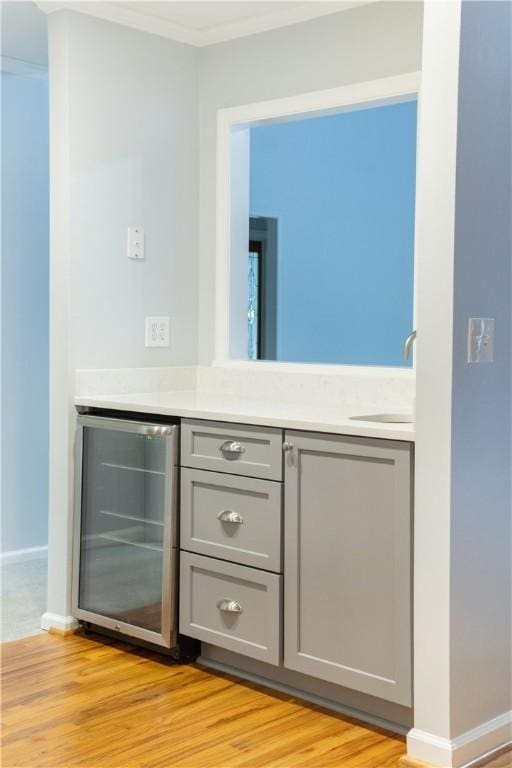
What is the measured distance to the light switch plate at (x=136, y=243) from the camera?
12.5 feet

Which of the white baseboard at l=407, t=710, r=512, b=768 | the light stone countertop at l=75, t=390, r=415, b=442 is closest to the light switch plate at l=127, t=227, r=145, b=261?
the light stone countertop at l=75, t=390, r=415, b=442

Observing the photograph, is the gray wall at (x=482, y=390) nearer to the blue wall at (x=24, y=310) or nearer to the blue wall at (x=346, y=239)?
the blue wall at (x=24, y=310)

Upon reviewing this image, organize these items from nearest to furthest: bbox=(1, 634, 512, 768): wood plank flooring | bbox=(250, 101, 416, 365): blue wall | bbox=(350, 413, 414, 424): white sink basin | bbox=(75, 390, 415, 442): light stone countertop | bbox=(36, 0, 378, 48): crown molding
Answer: bbox=(1, 634, 512, 768): wood plank flooring < bbox=(75, 390, 415, 442): light stone countertop < bbox=(350, 413, 414, 424): white sink basin < bbox=(36, 0, 378, 48): crown molding < bbox=(250, 101, 416, 365): blue wall

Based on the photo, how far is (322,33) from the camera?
11.8 ft

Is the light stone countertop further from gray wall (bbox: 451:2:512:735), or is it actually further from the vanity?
gray wall (bbox: 451:2:512:735)

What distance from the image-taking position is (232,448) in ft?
10.4

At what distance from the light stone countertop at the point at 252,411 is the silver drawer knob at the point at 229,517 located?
0.30m

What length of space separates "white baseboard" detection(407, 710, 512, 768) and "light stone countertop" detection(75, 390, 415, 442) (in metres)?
0.78

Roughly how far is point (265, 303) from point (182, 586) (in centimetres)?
292

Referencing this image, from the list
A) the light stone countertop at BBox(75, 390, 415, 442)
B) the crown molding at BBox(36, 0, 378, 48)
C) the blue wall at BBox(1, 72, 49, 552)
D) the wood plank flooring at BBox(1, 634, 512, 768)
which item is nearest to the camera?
the wood plank flooring at BBox(1, 634, 512, 768)

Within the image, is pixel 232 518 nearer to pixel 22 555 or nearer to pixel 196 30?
pixel 22 555

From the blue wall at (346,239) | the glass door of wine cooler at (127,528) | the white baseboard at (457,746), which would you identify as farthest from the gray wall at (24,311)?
the white baseboard at (457,746)

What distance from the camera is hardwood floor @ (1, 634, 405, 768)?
266 centimetres

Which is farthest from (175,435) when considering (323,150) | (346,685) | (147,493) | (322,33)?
(323,150)
